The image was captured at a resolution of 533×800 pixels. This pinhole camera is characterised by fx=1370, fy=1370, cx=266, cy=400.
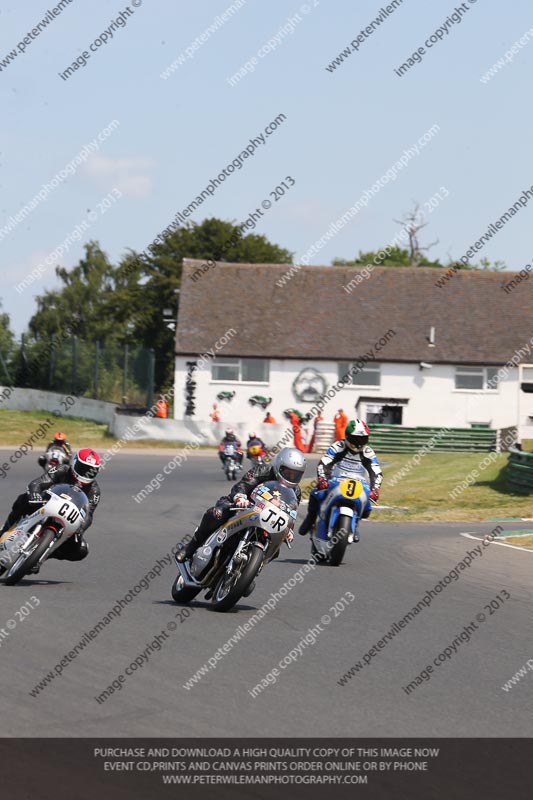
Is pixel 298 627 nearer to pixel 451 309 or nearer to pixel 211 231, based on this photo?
pixel 451 309

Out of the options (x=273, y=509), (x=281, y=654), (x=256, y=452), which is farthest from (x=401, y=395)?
(x=281, y=654)

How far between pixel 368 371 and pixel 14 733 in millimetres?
48083

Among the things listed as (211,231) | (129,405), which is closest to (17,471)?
(129,405)

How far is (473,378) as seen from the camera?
5425cm

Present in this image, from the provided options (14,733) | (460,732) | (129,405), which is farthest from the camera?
(129,405)

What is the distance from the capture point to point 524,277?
58156 millimetres

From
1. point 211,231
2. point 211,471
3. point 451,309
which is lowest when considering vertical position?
point 211,471

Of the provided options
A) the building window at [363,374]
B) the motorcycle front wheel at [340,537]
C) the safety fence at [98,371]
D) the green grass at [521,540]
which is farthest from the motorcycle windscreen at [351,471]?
the building window at [363,374]

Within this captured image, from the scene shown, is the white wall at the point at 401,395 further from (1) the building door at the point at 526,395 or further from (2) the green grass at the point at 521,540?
(2) the green grass at the point at 521,540

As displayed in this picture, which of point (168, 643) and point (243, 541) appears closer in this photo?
point (168, 643)

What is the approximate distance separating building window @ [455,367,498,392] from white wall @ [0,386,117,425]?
44.6 feet

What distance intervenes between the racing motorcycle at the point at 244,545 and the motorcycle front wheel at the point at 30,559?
1472mm

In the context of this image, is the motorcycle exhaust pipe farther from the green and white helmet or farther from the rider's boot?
the green and white helmet

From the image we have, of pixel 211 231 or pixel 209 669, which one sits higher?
pixel 211 231
